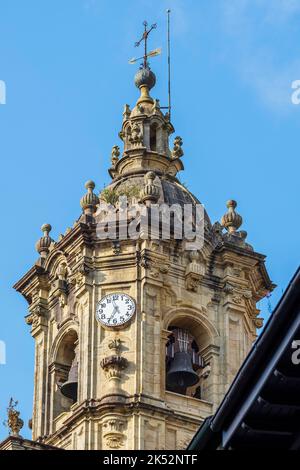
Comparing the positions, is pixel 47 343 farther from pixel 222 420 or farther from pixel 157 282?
pixel 222 420

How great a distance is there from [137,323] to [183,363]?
167cm

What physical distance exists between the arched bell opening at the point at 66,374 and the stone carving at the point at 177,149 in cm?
708

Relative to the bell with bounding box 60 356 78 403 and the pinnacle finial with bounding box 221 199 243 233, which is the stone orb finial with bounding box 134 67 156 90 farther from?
the bell with bounding box 60 356 78 403

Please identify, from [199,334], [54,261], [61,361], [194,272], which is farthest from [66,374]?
[194,272]

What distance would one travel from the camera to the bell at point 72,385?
4909cm

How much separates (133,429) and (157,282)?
455cm

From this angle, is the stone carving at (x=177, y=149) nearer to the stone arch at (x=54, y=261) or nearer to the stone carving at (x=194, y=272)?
the stone carving at (x=194, y=272)

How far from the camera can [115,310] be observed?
48.7m

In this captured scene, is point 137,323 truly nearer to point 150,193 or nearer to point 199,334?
Result: point 199,334

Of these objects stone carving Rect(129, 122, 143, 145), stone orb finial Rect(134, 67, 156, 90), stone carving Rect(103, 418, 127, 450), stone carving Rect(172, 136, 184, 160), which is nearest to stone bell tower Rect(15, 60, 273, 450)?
stone carving Rect(103, 418, 127, 450)

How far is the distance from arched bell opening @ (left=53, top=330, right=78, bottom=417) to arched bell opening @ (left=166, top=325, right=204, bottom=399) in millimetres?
2580

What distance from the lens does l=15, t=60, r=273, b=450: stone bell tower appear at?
47219 millimetres

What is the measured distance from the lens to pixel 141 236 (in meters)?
49.6
